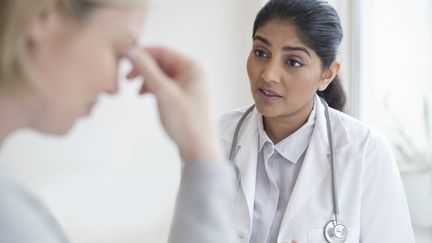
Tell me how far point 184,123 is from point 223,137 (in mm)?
884

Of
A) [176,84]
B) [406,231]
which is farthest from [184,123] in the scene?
[406,231]

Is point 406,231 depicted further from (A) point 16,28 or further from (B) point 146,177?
(B) point 146,177

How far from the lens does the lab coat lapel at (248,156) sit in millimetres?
1392

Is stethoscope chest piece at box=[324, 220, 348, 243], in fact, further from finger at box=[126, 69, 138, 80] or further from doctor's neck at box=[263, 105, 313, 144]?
finger at box=[126, 69, 138, 80]

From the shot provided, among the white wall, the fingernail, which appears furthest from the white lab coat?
the white wall

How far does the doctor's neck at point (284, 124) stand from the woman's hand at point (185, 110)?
2.77 ft

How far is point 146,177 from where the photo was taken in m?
2.46

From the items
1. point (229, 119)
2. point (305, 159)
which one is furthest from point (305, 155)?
point (229, 119)

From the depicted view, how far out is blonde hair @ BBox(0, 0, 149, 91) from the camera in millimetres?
506

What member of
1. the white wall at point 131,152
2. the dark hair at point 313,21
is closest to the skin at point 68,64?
the dark hair at point 313,21

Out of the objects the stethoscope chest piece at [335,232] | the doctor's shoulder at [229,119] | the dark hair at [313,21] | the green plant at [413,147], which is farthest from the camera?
the green plant at [413,147]

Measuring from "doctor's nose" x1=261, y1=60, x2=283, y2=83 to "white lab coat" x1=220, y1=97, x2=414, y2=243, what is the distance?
196 millimetres

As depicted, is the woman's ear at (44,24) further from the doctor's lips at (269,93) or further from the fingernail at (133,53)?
the doctor's lips at (269,93)

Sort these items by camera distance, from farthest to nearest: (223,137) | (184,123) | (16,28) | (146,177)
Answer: (146,177) → (223,137) → (184,123) → (16,28)
